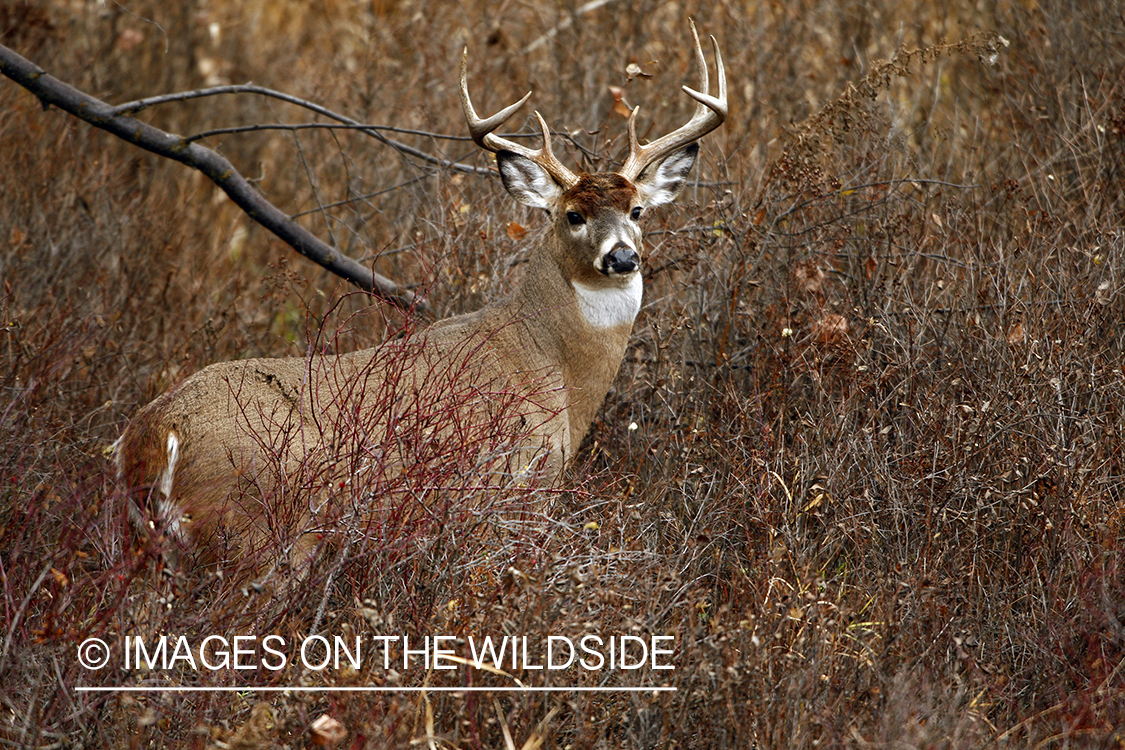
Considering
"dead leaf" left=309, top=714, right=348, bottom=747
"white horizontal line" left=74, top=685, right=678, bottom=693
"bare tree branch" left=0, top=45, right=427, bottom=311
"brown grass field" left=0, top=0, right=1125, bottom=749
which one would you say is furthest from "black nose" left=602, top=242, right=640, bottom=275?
"dead leaf" left=309, top=714, right=348, bottom=747

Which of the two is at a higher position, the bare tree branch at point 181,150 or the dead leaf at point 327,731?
the bare tree branch at point 181,150

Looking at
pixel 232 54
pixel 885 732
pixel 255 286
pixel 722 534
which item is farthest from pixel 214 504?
pixel 232 54

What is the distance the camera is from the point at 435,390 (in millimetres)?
4176

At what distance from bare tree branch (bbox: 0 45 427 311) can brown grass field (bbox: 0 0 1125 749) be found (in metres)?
0.19

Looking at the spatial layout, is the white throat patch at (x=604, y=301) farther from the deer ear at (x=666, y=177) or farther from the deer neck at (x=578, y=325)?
the deer ear at (x=666, y=177)

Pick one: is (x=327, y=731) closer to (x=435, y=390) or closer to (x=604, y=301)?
(x=435, y=390)

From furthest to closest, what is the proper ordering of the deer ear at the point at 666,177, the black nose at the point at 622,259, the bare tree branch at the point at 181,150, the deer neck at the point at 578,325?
the bare tree branch at the point at 181,150 → the deer ear at the point at 666,177 → the deer neck at the point at 578,325 → the black nose at the point at 622,259

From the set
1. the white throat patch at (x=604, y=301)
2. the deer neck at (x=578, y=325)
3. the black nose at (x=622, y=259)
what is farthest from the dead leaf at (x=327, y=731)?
the white throat patch at (x=604, y=301)

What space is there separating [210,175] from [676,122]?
3.51 m

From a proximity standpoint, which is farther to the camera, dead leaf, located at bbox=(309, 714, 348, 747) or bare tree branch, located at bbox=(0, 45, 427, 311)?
bare tree branch, located at bbox=(0, 45, 427, 311)

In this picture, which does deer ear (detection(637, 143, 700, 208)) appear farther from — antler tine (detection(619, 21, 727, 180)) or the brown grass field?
the brown grass field

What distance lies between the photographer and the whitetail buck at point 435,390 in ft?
12.5

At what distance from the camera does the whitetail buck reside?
3.82 metres

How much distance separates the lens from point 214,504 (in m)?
4.05
